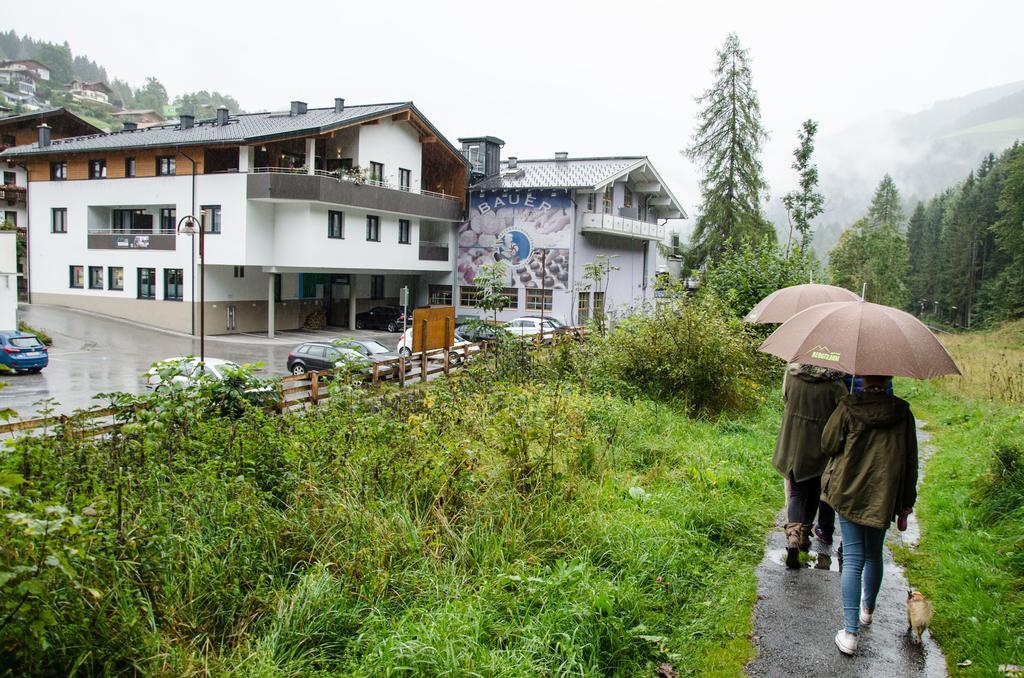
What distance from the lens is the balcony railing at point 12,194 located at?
43.7 m

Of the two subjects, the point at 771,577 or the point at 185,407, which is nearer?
the point at 771,577

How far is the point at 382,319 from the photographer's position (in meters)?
38.7

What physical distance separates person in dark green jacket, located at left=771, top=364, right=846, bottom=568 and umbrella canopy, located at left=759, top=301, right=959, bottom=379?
1.05 m

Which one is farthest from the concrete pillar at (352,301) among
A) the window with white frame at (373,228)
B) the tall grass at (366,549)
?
the tall grass at (366,549)

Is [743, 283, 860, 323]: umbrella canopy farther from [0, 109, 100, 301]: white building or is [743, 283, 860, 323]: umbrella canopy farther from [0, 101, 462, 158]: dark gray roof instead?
[0, 109, 100, 301]: white building

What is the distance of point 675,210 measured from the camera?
153ft

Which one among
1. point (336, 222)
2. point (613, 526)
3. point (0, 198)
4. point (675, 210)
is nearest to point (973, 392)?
point (613, 526)

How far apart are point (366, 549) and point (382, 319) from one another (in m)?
34.3

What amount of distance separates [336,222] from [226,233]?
4699mm

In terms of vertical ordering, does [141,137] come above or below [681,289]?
above

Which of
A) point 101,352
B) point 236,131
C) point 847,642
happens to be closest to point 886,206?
point 236,131

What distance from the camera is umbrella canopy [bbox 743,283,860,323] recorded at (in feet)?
25.8

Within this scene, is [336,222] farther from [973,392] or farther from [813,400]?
[813,400]

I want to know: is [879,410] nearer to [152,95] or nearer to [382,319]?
[382,319]
